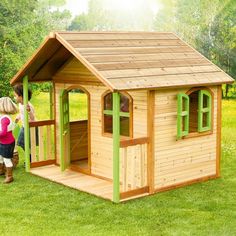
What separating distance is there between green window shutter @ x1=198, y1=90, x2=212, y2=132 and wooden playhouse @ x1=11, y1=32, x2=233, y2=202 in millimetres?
21

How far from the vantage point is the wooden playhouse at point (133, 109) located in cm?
1027

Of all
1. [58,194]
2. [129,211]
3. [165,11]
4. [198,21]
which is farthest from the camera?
[165,11]

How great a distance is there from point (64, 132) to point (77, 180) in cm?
119

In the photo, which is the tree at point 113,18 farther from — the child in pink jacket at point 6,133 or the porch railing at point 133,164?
the porch railing at point 133,164

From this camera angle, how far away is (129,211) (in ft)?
31.6

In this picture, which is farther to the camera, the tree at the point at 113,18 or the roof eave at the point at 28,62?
the tree at the point at 113,18

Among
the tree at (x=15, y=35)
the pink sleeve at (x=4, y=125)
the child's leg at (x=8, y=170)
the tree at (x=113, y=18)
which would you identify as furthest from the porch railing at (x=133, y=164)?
the tree at (x=113, y=18)

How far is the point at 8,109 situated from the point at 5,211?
2.57 m

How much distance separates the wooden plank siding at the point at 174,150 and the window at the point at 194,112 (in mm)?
157

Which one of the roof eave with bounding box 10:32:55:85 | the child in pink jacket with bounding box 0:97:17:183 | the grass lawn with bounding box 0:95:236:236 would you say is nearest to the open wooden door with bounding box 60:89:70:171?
the grass lawn with bounding box 0:95:236:236

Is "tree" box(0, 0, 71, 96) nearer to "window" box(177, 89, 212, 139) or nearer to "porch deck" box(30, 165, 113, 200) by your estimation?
"porch deck" box(30, 165, 113, 200)

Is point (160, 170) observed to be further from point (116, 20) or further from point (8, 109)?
point (116, 20)

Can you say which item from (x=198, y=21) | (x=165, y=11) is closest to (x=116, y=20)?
(x=165, y=11)

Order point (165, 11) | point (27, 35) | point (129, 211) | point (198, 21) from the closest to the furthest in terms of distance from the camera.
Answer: point (129, 211) → point (27, 35) → point (198, 21) → point (165, 11)
